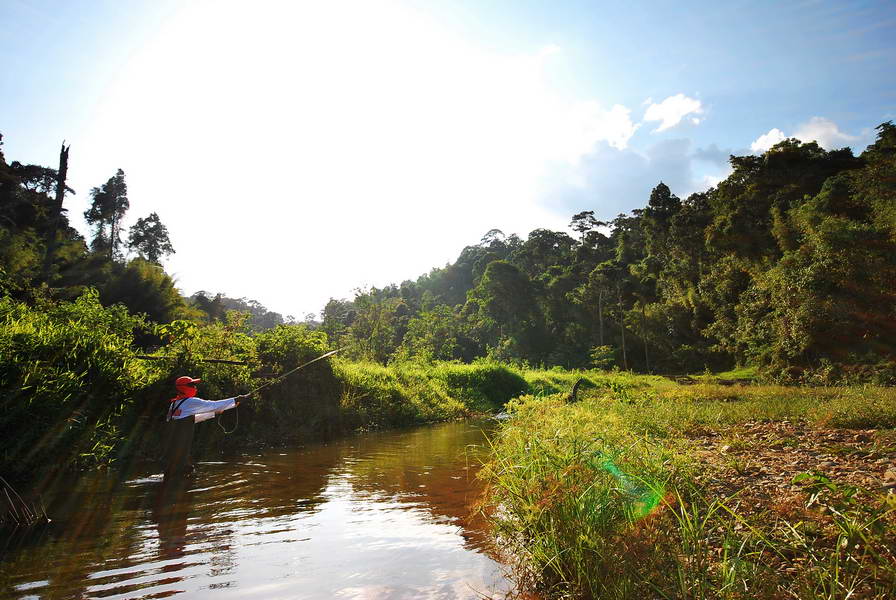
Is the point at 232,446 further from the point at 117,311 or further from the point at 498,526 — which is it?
the point at 498,526

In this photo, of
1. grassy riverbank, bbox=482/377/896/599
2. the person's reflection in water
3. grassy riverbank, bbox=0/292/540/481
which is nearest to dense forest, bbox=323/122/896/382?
grassy riverbank, bbox=0/292/540/481

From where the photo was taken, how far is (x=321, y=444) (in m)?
13.4

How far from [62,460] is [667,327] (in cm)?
4417

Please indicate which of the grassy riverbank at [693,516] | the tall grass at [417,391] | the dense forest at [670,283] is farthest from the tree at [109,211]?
the grassy riverbank at [693,516]

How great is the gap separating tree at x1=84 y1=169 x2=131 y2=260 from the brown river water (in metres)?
45.4

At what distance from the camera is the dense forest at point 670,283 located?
25.3 m

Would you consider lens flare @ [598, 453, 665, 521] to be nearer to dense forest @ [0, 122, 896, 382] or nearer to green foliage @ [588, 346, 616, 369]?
dense forest @ [0, 122, 896, 382]

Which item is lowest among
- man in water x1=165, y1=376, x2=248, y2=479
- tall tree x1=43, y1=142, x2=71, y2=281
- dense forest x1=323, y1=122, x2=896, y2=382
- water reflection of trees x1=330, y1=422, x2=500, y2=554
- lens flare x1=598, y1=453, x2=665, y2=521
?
water reflection of trees x1=330, y1=422, x2=500, y2=554

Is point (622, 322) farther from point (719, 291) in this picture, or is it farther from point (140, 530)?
point (140, 530)

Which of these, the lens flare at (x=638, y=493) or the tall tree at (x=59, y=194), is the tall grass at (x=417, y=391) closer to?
the lens flare at (x=638, y=493)

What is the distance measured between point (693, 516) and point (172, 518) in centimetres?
600

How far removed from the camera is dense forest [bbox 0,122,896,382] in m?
25.3

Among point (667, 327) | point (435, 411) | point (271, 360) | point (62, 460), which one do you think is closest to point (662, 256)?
point (667, 327)

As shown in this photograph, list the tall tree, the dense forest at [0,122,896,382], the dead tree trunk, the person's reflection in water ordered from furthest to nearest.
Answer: the dead tree trunk, the tall tree, the dense forest at [0,122,896,382], the person's reflection in water
